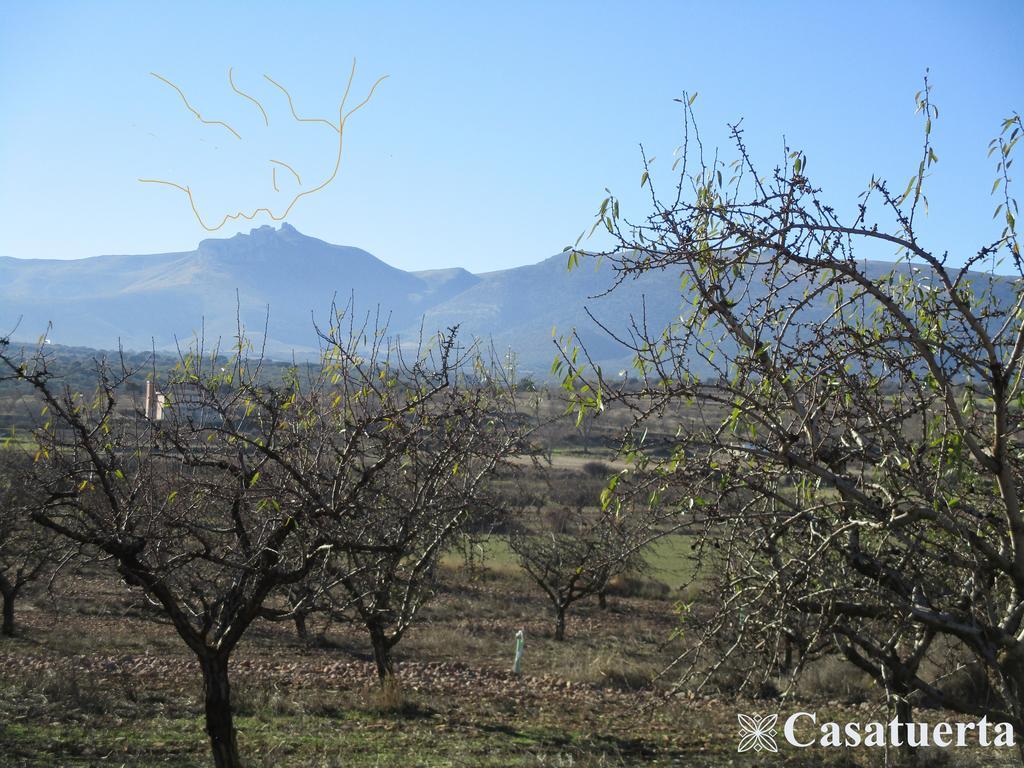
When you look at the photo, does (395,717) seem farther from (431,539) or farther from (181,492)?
(181,492)

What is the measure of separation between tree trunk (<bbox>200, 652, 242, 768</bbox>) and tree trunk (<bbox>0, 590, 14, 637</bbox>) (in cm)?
1447

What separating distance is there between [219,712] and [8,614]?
1517cm

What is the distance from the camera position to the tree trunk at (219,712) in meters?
7.45

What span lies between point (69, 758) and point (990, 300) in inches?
392

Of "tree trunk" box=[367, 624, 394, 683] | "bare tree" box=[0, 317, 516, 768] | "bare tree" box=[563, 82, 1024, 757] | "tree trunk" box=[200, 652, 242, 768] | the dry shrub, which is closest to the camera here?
"bare tree" box=[563, 82, 1024, 757]

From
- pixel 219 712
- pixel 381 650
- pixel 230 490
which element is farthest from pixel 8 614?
pixel 230 490

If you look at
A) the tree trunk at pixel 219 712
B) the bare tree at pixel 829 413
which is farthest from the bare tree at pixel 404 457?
the bare tree at pixel 829 413

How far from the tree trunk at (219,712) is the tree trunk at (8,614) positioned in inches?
570

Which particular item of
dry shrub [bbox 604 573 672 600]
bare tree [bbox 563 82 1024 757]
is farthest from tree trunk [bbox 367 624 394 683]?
dry shrub [bbox 604 573 672 600]

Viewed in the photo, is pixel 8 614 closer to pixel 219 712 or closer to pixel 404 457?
pixel 219 712

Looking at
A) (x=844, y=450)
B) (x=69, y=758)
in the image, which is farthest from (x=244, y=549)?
(x=844, y=450)

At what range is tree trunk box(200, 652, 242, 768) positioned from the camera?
745cm

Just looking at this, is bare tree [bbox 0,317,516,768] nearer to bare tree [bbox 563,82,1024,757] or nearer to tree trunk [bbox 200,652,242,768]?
tree trunk [bbox 200,652,242,768]

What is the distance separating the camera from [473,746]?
11266 mm
